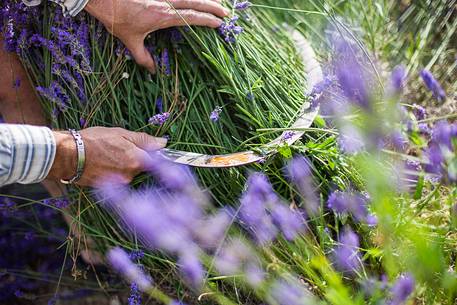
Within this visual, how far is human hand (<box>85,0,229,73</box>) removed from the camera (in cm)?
162

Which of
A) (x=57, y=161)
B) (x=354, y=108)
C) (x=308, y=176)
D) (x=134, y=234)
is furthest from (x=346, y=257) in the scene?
(x=57, y=161)

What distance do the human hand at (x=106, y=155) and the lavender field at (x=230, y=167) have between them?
0.03 meters

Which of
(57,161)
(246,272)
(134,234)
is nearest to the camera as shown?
(246,272)

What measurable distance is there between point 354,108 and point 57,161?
72 centimetres

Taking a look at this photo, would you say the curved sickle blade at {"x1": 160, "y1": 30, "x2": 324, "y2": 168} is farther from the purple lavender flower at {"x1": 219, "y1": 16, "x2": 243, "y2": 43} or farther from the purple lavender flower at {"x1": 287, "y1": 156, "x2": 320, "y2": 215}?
the purple lavender flower at {"x1": 219, "y1": 16, "x2": 243, "y2": 43}

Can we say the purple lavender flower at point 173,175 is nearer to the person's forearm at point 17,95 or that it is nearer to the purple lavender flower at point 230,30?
the purple lavender flower at point 230,30

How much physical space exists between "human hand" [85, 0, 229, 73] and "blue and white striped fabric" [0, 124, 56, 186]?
33 centimetres

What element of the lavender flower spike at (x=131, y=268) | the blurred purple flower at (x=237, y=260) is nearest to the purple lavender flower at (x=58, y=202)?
the lavender flower spike at (x=131, y=268)

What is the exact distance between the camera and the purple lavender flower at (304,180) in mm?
1537

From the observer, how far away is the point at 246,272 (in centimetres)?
144

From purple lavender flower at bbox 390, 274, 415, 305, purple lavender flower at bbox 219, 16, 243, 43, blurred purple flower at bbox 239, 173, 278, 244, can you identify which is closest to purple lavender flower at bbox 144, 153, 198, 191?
blurred purple flower at bbox 239, 173, 278, 244

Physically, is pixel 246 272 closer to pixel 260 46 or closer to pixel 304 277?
pixel 304 277

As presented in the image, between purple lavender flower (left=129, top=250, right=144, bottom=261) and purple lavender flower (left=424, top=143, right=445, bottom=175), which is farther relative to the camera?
purple lavender flower (left=129, top=250, right=144, bottom=261)

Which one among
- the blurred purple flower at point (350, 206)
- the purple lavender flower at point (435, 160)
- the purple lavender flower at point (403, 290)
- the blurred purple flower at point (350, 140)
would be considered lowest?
the blurred purple flower at point (350, 206)
